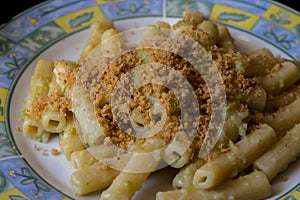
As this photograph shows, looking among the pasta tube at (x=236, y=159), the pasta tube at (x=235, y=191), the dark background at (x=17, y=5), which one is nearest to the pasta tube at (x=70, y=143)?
the pasta tube at (x=235, y=191)

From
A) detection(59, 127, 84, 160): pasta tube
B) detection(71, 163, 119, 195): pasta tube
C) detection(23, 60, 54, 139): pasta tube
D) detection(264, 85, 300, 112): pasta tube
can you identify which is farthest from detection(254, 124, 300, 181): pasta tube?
detection(23, 60, 54, 139): pasta tube

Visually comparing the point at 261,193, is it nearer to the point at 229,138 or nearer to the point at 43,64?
the point at 229,138

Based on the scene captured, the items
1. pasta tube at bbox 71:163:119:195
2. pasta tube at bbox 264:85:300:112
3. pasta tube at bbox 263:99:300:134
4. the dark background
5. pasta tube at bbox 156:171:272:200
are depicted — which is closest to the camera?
pasta tube at bbox 156:171:272:200

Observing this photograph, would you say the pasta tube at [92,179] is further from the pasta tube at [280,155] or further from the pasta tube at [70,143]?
the pasta tube at [280,155]

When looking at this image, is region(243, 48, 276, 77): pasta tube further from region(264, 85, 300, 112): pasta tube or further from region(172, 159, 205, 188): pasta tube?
region(172, 159, 205, 188): pasta tube

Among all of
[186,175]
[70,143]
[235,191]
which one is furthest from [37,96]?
[235,191]

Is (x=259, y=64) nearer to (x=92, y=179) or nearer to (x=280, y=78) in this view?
(x=280, y=78)

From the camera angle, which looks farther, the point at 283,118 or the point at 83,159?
the point at 283,118
